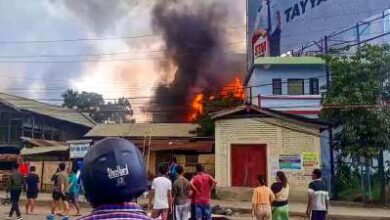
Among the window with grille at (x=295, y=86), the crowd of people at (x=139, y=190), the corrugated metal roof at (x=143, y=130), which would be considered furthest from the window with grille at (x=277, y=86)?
the crowd of people at (x=139, y=190)

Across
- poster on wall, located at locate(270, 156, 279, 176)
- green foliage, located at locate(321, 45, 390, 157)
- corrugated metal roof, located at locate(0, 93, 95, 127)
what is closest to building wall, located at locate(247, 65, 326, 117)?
green foliage, located at locate(321, 45, 390, 157)

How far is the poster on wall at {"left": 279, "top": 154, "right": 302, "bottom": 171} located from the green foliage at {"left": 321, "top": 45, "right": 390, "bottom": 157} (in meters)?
1.66

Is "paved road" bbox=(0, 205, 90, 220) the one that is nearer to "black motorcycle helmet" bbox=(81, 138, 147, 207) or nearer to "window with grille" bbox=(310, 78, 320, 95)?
"black motorcycle helmet" bbox=(81, 138, 147, 207)

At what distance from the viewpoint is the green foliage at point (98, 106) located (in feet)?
188

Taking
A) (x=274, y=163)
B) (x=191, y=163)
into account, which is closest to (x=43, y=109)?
(x=191, y=163)

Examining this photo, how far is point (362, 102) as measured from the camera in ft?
68.5

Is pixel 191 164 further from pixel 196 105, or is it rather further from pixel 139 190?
pixel 139 190

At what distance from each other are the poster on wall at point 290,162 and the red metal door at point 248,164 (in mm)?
673

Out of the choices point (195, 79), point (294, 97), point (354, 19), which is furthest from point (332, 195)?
point (195, 79)

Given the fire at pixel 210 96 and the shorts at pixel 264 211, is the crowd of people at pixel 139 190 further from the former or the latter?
the fire at pixel 210 96

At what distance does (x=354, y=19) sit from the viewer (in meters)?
32.7

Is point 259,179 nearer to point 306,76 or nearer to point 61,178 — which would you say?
point 61,178

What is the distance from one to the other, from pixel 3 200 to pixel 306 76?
1664 cm

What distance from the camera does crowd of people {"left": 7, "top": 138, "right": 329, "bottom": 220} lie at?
199 cm
